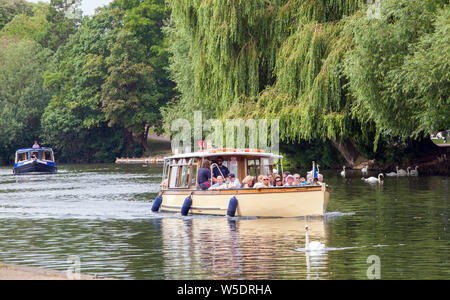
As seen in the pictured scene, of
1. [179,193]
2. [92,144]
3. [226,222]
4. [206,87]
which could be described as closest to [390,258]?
[226,222]

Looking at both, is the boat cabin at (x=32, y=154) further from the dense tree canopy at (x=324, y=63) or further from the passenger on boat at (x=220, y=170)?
the passenger on boat at (x=220, y=170)

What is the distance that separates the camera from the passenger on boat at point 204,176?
100ft

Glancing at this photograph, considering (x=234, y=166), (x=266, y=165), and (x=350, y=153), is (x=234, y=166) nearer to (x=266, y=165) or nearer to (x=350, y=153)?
(x=266, y=165)

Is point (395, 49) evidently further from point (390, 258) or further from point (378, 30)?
point (390, 258)

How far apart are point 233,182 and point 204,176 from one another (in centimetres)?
151

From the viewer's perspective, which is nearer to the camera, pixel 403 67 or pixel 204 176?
pixel 204 176

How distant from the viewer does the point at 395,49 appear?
33750mm

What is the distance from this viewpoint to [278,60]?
42.3 meters

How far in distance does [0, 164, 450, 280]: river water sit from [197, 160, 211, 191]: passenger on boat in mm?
1287

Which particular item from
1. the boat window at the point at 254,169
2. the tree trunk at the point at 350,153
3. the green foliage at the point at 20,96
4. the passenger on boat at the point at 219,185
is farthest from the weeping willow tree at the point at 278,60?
the green foliage at the point at 20,96

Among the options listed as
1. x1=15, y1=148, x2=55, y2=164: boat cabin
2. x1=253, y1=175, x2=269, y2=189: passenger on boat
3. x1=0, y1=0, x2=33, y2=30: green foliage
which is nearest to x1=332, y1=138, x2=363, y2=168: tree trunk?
x1=253, y1=175, x2=269, y2=189: passenger on boat

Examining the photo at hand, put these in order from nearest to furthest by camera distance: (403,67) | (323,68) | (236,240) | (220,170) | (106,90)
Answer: (236,240) < (220,170) < (403,67) < (323,68) < (106,90)

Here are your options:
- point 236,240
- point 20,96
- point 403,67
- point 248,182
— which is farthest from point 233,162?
point 20,96

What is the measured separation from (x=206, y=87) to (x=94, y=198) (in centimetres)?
940
